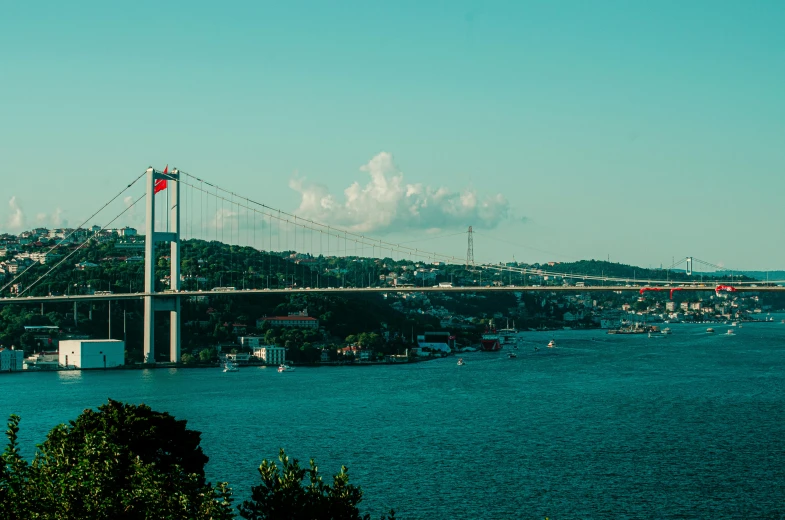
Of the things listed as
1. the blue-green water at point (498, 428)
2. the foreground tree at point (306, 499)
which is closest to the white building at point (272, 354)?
the blue-green water at point (498, 428)

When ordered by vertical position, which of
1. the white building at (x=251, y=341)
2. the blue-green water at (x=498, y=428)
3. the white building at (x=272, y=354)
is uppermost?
the white building at (x=251, y=341)

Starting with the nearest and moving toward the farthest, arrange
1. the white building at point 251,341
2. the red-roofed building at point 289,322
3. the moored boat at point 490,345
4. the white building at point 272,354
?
the white building at point 272,354 → the white building at point 251,341 → the red-roofed building at point 289,322 → the moored boat at point 490,345

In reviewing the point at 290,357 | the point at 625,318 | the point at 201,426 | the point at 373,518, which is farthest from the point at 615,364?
the point at 625,318

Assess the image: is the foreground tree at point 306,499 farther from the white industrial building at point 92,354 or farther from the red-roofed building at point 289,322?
the red-roofed building at point 289,322

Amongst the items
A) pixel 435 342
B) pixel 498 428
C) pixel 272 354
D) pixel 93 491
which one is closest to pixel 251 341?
pixel 272 354

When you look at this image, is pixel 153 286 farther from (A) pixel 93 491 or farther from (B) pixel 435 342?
(A) pixel 93 491
